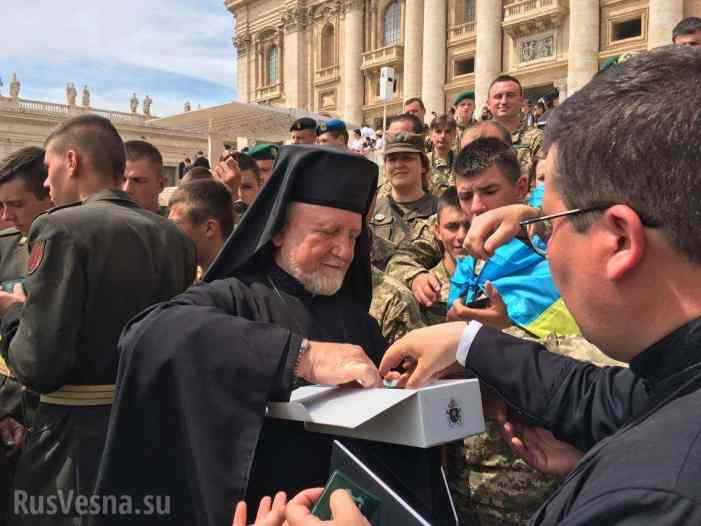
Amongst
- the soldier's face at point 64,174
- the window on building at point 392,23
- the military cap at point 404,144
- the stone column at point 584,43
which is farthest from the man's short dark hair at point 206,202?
the window on building at point 392,23

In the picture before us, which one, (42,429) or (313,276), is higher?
(313,276)

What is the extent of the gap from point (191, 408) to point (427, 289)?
1.78 m

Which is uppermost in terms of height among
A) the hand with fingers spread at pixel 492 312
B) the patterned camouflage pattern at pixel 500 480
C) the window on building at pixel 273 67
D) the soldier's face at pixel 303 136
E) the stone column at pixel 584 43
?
Answer: the window on building at pixel 273 67

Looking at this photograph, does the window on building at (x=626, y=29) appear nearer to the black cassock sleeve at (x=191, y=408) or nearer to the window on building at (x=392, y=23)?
the window on building at (x=392, y=23)

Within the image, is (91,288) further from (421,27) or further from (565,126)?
(421,27)

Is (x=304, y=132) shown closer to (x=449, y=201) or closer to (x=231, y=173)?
(x=231, y=173)

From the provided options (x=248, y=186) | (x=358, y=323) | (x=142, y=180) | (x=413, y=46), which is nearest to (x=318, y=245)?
(x=358, y=323)

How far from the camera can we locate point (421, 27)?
3231 centimetres

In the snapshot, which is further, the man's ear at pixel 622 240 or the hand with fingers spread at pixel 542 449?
the hand with fingers spread at pixel 542 449

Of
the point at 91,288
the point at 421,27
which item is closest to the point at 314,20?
the point at 421,27

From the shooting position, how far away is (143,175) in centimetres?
496

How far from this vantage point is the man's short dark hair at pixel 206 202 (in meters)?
3.99

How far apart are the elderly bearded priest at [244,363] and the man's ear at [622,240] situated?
0.83 metres

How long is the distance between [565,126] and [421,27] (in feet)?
111
